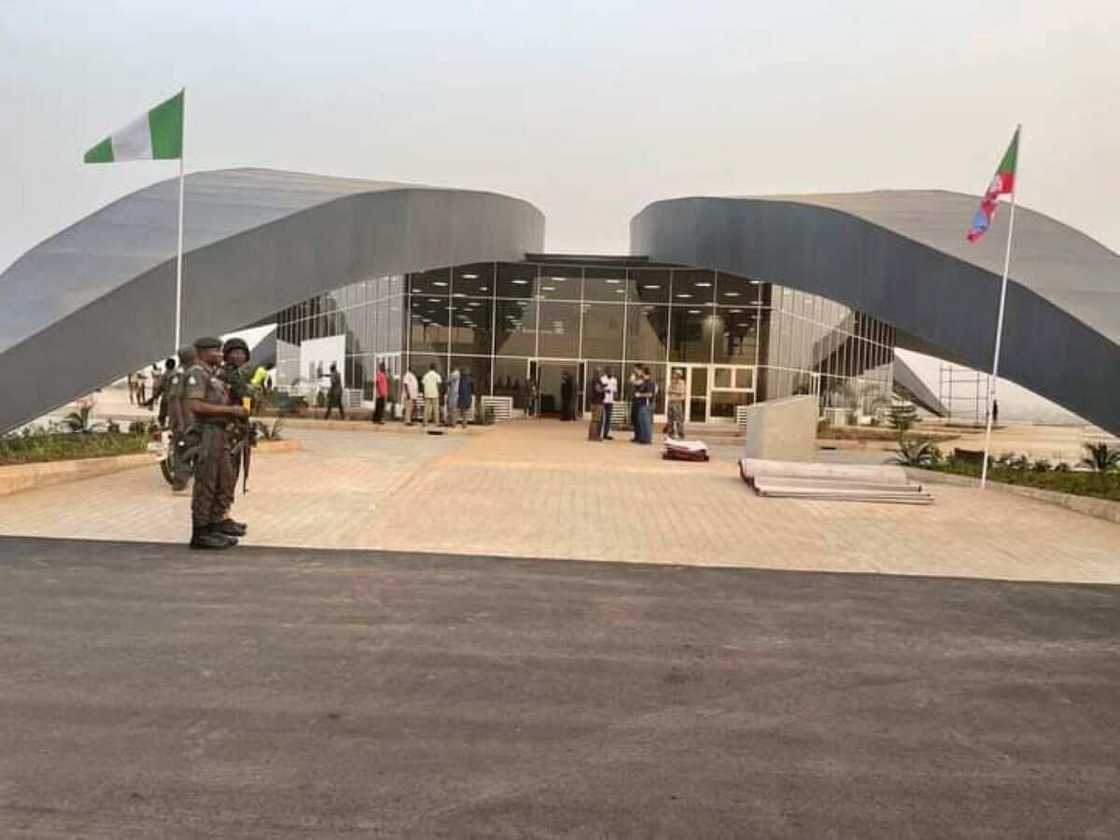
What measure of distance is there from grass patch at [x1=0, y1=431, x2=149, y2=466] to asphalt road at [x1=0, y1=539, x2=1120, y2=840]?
533cm

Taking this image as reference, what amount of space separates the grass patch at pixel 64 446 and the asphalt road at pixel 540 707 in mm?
5335

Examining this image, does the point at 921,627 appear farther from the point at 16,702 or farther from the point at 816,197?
the point at 816,197

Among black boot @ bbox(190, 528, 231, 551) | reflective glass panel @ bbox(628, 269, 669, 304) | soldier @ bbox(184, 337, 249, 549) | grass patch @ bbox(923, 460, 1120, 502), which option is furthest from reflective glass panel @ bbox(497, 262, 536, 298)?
black boot @ bbox(190, 528, 231, 551)

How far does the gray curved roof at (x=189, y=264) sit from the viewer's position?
41.5 ft

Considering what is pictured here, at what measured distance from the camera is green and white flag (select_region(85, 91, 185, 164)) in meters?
12.0

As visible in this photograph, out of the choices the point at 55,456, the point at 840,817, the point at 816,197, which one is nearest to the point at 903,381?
the point at 816,197

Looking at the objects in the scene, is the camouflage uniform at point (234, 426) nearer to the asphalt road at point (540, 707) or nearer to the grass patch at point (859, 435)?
the asphalt road at point (540, 707)

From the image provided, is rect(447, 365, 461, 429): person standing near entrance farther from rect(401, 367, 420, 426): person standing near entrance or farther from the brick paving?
the brick paving

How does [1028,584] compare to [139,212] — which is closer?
[1028,584]

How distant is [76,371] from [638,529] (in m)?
8.85

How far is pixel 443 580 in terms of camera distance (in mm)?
6820

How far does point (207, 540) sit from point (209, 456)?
2.45 feet

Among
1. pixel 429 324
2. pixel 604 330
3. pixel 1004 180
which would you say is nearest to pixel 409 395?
pixel 429 324

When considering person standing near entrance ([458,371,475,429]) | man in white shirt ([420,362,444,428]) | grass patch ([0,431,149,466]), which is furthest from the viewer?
person standing near entrance ([458,371,475,429])
